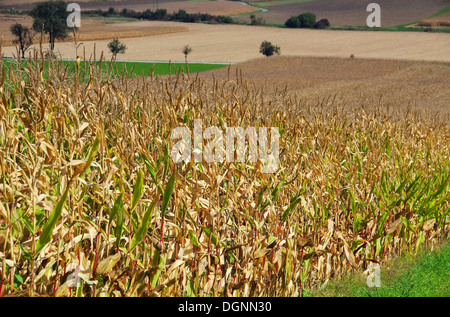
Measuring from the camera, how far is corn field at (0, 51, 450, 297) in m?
3.50

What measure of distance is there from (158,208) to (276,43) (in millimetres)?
71883

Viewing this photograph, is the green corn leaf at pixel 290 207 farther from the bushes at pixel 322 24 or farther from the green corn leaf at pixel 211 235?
the bushes at pixel 322 24

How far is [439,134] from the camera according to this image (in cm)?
1001

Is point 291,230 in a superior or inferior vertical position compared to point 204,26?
inferior

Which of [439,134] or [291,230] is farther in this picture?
[439,134]

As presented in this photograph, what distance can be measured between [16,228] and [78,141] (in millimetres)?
898

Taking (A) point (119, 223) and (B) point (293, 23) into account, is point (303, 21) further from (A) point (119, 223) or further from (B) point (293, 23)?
(A) point (119, 223)

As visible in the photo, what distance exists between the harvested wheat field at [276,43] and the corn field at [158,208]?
50.8 meters

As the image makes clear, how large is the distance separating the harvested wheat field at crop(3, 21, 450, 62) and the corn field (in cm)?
5082

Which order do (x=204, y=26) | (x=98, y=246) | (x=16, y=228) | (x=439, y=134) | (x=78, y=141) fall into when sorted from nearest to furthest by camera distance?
(x=16, y=228) < (x=98, y=246) < (x=78, y=141) < (x=439, y=134) < (x=204, y=26)

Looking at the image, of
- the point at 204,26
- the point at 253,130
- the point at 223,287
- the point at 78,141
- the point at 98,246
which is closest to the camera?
the point at 98,246

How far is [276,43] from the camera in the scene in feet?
243
